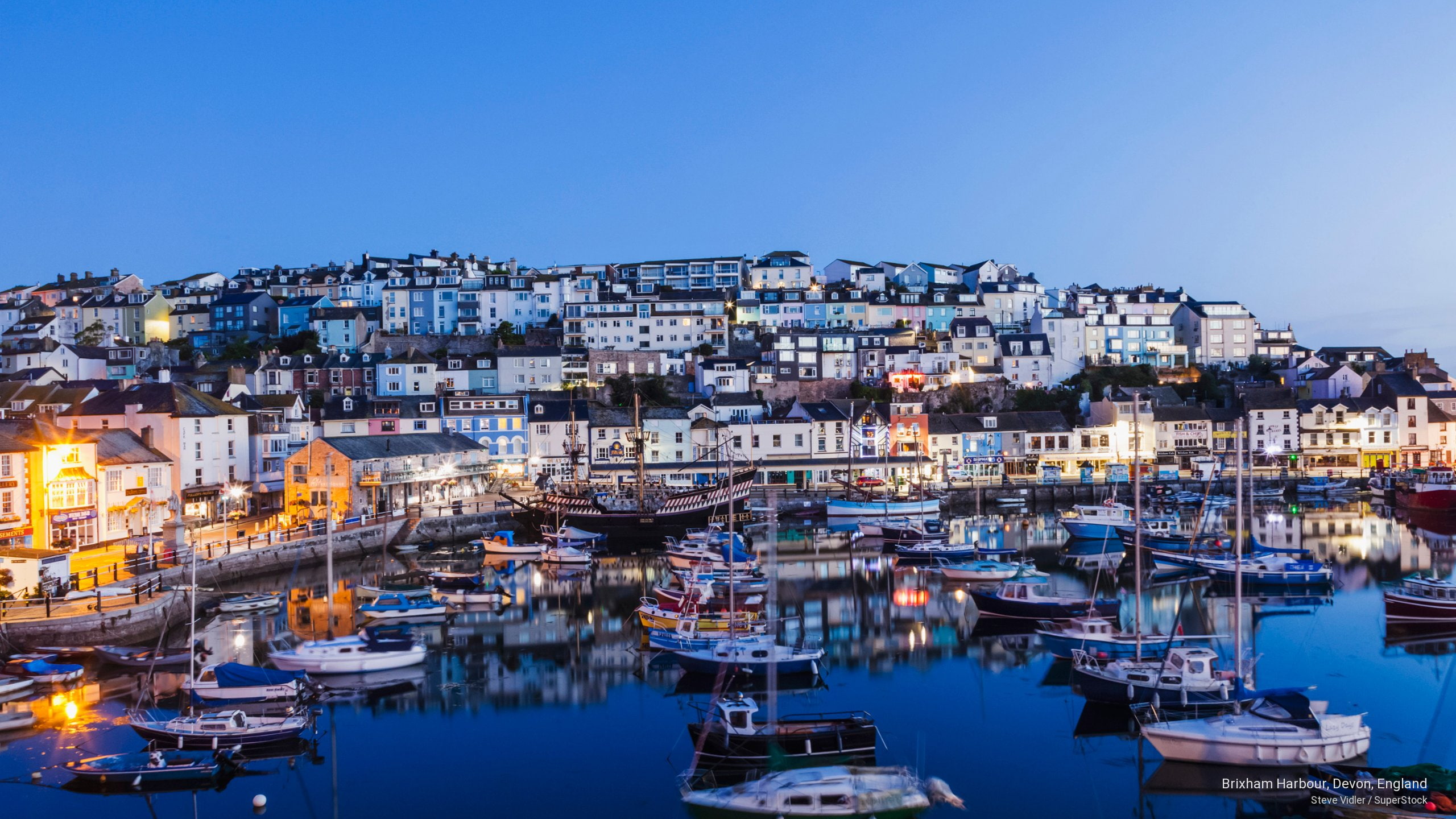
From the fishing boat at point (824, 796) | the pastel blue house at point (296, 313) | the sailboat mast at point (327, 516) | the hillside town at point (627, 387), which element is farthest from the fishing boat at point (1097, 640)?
the pastel blue house at point (296, 313)

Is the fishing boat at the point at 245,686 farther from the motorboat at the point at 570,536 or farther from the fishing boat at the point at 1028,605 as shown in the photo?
the motorboat at the point at 570,536

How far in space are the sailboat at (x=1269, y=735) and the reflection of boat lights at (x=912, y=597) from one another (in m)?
13.9

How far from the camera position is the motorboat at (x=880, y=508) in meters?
51.2

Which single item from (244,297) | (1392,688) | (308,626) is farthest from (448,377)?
(1392,688)

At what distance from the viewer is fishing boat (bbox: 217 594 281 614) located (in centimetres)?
2950

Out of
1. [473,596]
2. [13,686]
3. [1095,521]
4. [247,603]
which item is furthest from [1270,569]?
[13,686]

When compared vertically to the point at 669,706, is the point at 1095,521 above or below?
above

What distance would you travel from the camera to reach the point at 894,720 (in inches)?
810

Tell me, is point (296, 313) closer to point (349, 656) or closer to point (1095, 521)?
point (1095, 521)

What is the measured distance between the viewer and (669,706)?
2169 centimetres

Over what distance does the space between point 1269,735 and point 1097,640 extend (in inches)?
272

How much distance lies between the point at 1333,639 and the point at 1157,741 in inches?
494

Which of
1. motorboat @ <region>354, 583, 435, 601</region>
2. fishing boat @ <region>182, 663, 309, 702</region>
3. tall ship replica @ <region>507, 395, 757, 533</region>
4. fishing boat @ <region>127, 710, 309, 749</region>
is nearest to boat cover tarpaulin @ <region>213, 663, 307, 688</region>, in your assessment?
fishing boat @ <region>182, 663, 309, 702</region>

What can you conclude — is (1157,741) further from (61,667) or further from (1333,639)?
(61,667)
